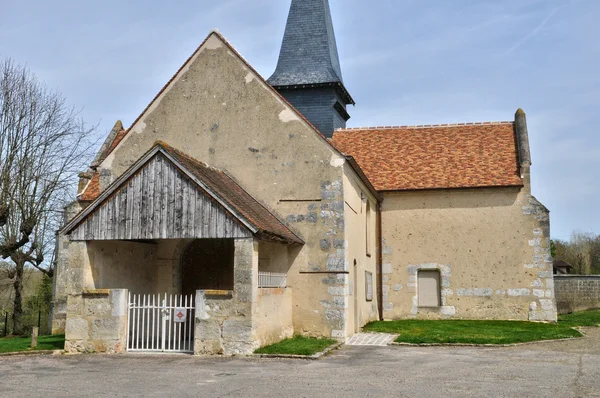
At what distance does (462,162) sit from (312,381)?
14.6 m

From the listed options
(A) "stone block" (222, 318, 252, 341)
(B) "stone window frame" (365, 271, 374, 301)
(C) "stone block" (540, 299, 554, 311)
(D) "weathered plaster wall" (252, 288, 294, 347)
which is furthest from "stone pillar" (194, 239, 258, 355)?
(C) "stone block" (540, 299, 554, 311)

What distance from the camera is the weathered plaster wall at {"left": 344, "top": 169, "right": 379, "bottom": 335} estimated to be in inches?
650

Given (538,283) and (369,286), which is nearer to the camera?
(369,286)

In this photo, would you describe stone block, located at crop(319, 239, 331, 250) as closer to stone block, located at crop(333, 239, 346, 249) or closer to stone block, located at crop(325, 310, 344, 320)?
stone block, located at crop(333, 239, 346, 249)

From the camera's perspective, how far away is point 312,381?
9719 mm

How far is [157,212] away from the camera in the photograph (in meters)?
13.8

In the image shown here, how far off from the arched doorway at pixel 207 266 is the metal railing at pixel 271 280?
7.76 ft

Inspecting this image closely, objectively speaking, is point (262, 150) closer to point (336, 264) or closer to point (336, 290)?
point (336, 264)

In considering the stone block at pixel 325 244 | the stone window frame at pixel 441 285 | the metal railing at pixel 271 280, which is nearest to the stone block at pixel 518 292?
the stone window frame at pixel 441 285

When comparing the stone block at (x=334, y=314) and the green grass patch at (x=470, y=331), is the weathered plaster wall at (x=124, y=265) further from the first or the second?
the green grass patch at (x=470, y=331)

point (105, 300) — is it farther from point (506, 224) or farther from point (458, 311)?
point (506, 224)

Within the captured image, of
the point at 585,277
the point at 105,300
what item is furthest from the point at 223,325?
the point at 585,277

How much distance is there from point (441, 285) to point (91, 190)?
41.1 feet

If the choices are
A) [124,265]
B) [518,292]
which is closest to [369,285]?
[518,292]
